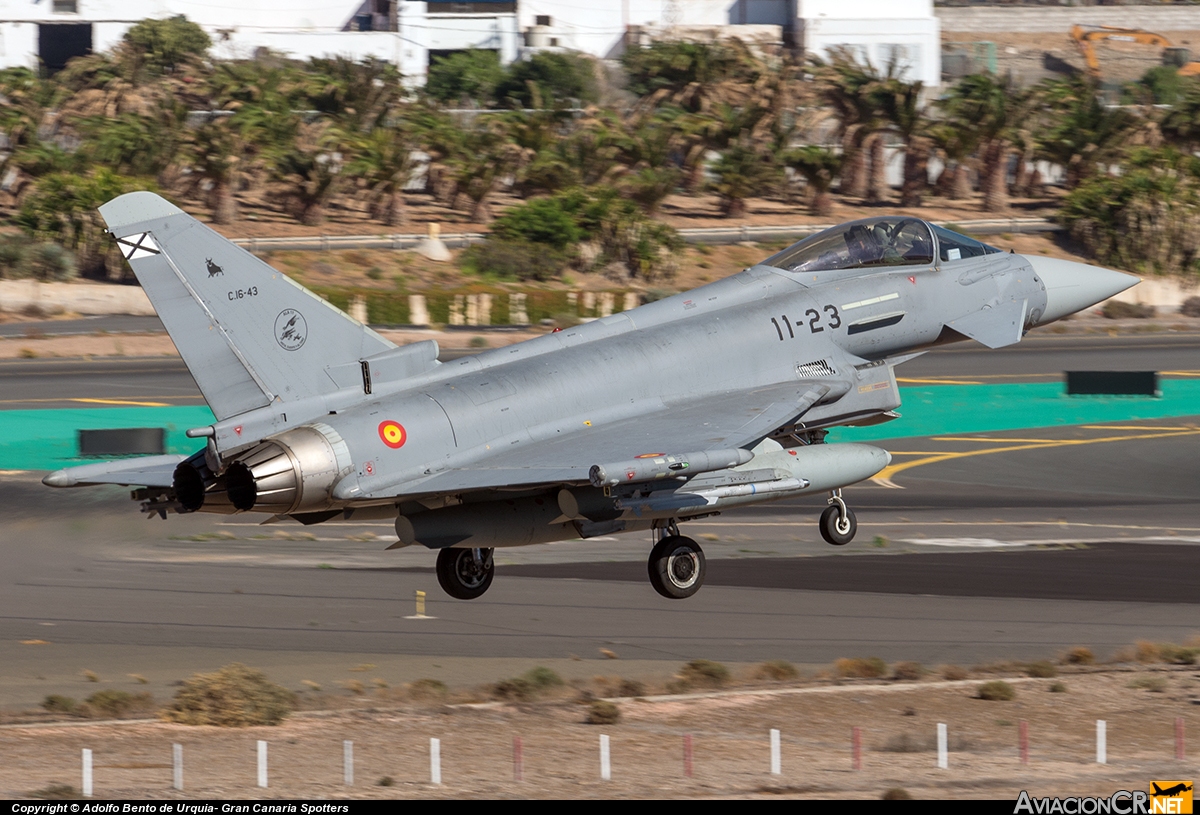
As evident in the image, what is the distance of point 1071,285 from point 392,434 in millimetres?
12721

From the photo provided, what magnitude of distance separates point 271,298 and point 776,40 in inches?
4159

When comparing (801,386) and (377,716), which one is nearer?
(801,386)

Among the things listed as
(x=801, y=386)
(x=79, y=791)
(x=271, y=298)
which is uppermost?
(x=271, y=298)

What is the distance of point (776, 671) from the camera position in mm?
30625

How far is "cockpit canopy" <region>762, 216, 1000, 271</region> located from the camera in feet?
82.9

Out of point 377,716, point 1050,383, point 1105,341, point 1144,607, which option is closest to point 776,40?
point 1105,341

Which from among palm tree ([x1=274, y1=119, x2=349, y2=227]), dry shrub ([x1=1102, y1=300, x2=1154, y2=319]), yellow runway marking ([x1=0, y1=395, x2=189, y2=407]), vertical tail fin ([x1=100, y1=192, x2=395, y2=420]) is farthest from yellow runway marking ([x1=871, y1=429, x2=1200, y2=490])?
palm tree ([x1=274, y1=119, x2=349, y2=227])

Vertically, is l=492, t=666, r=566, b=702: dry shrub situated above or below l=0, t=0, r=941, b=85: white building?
below

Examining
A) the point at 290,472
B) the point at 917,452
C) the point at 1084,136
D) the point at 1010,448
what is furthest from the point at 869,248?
the point at 1084,136

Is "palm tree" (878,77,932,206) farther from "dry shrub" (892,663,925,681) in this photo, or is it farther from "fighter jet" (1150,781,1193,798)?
"fighter jet" (1150,781,1193,798)

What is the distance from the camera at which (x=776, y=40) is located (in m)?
121

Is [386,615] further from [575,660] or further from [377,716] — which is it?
[377,716]

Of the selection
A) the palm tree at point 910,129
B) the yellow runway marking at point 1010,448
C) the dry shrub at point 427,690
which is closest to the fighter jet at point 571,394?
the dry shrub at point 427,690

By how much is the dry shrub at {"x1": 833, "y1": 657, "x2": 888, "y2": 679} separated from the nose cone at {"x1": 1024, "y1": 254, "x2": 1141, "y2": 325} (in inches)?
322
